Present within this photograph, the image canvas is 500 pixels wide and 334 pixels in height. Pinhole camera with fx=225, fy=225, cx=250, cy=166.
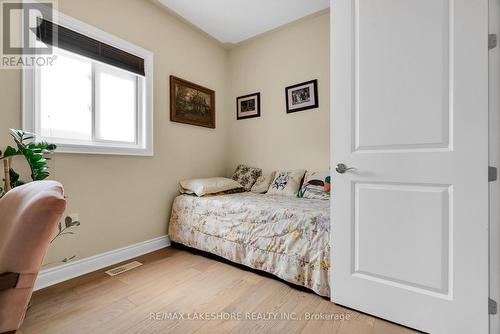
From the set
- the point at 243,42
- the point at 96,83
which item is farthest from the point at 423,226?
the point at 243,42

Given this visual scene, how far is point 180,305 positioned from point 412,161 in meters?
1.69

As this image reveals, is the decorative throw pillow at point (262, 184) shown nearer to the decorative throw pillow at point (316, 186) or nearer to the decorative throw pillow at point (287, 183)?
the decorative throw pillow at point (287, 183)

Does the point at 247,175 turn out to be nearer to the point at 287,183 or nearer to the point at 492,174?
the point at 287,183

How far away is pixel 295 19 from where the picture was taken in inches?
107

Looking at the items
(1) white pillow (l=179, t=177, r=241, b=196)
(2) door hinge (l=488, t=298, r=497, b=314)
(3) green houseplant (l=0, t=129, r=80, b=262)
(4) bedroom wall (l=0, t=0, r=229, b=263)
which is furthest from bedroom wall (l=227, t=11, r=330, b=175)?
(3) green houseplant (l=0, t=129, r=80, b=262)

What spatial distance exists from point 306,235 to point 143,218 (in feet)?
5.59

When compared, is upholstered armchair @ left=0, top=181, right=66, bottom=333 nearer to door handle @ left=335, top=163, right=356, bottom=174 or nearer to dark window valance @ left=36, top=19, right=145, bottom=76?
door handle @ left=335, top=163, right=356, bottom=174

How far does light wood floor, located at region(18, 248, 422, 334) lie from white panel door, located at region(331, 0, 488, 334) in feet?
0.75

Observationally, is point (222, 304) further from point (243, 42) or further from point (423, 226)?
point (243, 42)

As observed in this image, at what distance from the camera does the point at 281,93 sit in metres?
2.93

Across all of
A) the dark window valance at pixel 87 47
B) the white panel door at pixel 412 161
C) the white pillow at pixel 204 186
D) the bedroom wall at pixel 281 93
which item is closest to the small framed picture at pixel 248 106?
the bedroom wall at pixel 281 93

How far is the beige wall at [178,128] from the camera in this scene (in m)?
1.92

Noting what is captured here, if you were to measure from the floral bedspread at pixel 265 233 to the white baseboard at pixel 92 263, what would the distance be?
11.2 inches

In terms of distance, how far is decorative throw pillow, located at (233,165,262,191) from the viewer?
2.98 m
